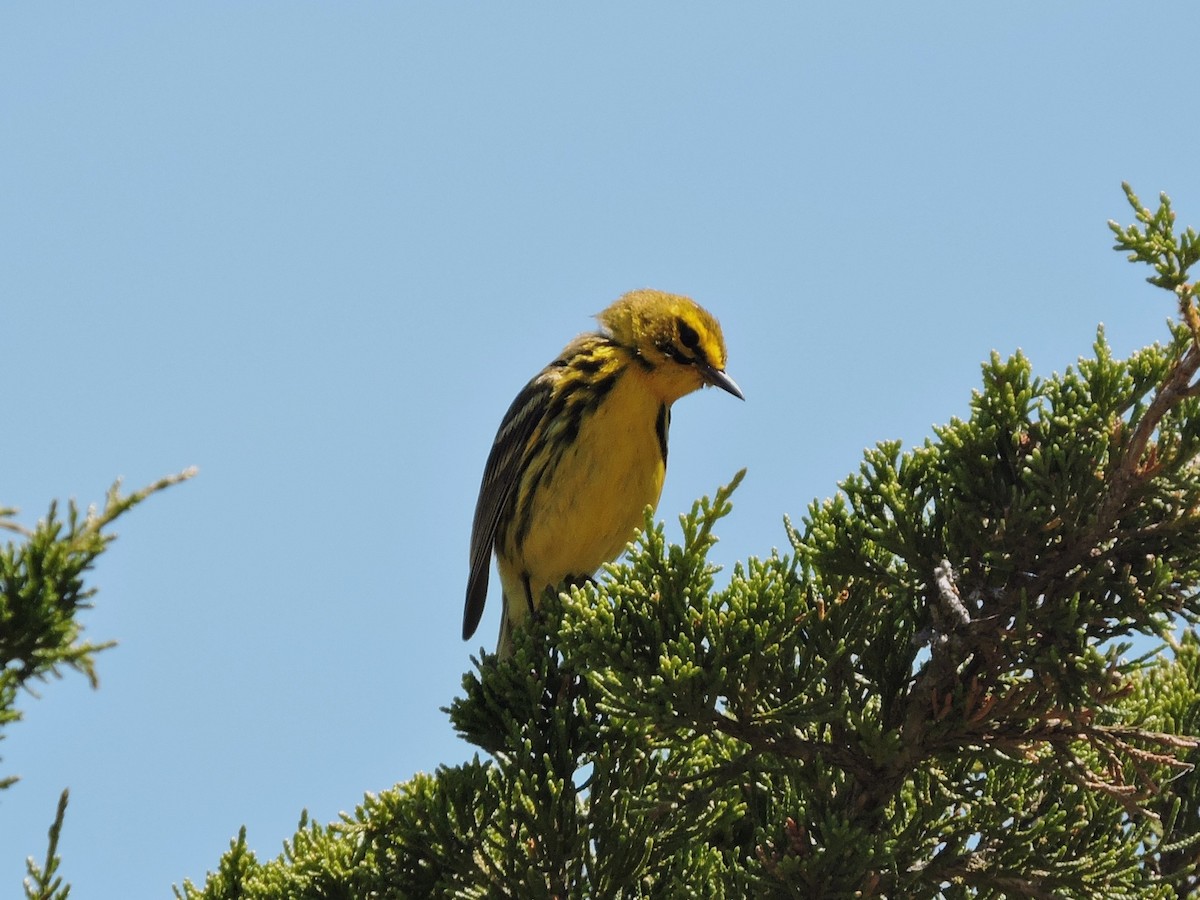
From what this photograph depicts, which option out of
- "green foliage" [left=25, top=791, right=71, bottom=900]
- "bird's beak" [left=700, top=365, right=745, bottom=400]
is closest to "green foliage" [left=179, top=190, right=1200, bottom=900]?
"green foliage" [left=25, top=791, right=71, bottom=900]

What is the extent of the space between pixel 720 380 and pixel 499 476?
1010 mm

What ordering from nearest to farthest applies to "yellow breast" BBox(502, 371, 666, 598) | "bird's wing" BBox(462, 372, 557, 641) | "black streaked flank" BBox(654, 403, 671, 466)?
"yellow breast" BBox(502, 371, 666, 598)
"black streaked flank" BBox(654, 403, 671, 466)
"bird's wing" BBox(462, 372, 557, 641)

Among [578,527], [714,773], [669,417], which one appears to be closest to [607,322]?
[669,417]

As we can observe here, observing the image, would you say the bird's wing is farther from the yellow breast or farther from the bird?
the yellow breast

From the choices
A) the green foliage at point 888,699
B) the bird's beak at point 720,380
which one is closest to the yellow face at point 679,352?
the bird's beak at point 720,380

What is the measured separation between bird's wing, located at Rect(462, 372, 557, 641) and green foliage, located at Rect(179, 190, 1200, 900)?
90.9 inches

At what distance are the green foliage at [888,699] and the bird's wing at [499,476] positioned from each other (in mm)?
2308

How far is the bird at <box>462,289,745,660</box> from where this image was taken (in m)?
5.06

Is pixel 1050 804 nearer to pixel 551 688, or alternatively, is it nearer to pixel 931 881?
pixel 931 881

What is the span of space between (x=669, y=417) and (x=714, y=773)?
8.12 feet

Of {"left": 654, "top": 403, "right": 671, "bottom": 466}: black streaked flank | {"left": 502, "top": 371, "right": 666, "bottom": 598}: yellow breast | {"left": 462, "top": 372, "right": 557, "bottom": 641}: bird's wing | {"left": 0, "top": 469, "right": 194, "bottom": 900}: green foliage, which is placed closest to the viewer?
{"left": 0, "top": 469, "right": 194, "bottom": 900}: green foliage

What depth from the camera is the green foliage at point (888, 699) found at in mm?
2764

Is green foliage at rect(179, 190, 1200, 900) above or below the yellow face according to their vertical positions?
below

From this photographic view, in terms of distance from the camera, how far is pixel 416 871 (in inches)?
123
